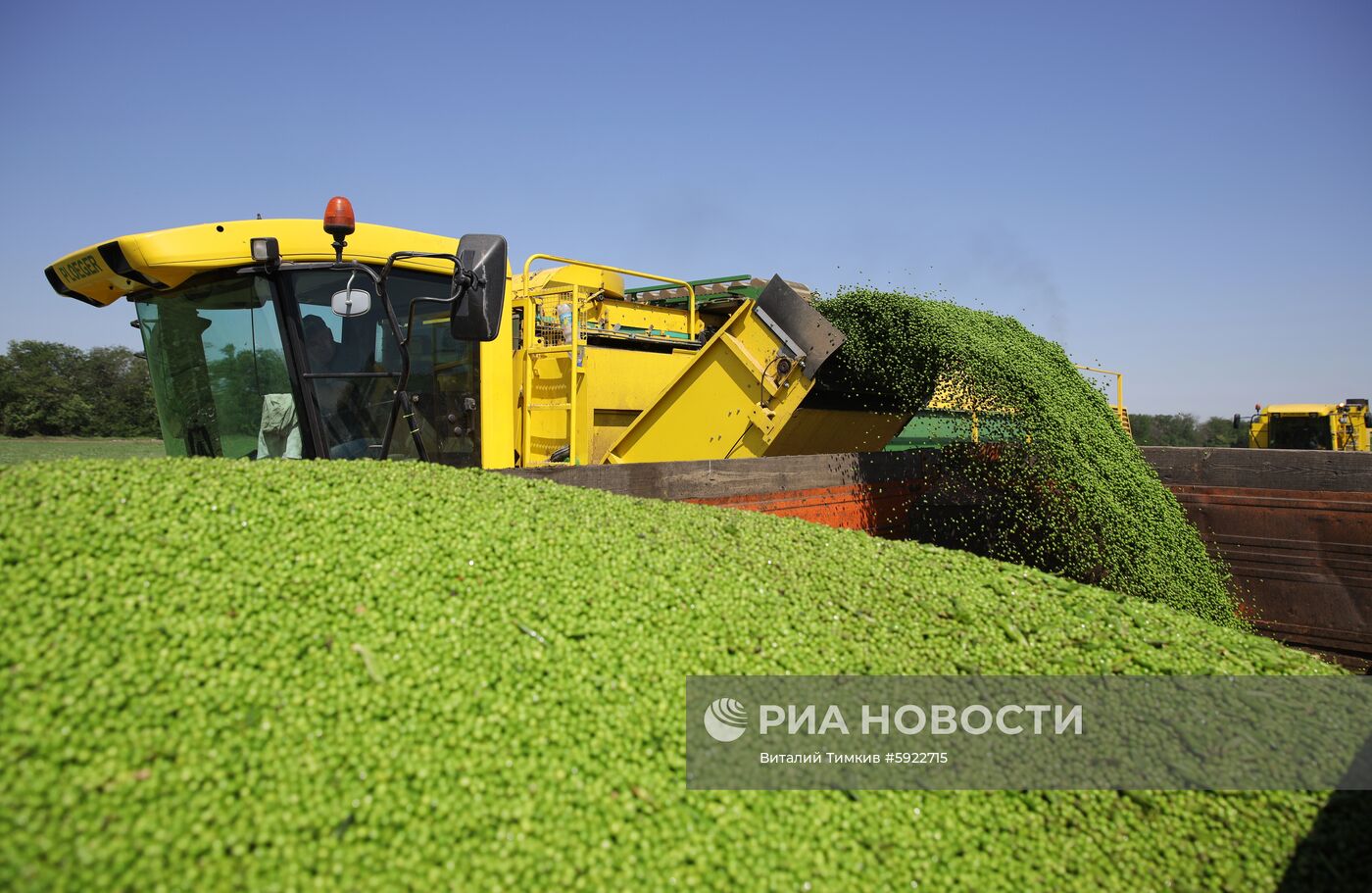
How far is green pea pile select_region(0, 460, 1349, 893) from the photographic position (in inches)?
70.1

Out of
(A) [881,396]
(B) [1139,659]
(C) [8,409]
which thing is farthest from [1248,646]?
(C) [8,409]

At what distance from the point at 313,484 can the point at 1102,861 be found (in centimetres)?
260

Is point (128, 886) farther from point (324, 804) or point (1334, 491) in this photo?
point (1334, 491)

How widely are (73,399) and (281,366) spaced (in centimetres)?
2127

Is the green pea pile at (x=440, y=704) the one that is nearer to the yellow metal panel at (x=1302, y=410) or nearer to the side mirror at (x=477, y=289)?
the side mirror at (x=477, y=289)

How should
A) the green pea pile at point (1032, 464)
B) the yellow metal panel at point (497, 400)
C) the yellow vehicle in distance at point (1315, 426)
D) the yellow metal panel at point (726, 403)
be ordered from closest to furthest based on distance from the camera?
the yellow metal panel at point (497, 400), the green pea pile at point (1032, 464), the yellow metal panel at point (726, 403), the yellow vehicle in distance at point (1315, 426)

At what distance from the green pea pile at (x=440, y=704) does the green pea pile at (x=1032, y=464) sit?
1.38 meters

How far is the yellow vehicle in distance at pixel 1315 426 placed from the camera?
13.9 m

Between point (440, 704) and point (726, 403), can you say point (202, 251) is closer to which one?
point (440, 704)

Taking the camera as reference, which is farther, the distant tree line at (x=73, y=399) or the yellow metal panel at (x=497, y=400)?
the distant tree line at (x=73, y=399)

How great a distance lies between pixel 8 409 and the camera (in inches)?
792

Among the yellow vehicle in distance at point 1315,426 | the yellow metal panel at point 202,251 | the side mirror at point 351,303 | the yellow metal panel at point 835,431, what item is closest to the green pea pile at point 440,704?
the side mirror at point 351,303

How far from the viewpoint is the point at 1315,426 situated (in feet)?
46.5

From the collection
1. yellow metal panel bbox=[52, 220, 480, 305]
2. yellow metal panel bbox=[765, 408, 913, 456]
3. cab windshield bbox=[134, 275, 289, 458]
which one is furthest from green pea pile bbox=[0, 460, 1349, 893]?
yellow metal panel bbox=[765, 408, 913, 456]
